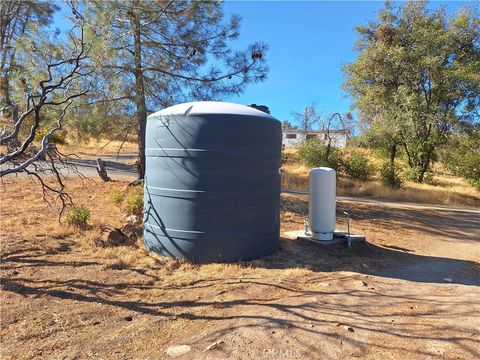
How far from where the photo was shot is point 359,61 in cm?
2208

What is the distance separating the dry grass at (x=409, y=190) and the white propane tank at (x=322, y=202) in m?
11.2

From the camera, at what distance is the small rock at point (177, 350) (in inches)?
119

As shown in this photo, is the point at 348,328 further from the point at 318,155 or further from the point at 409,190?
the point at 318,155

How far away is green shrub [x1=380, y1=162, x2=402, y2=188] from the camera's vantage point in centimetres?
2033

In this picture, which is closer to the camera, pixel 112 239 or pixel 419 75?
pixel 112 239

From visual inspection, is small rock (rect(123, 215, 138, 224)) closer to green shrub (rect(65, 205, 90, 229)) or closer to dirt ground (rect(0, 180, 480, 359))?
dirt ground (rect(0, 180, 480, 359))

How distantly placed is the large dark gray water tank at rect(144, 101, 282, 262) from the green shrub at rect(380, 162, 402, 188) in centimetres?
1620

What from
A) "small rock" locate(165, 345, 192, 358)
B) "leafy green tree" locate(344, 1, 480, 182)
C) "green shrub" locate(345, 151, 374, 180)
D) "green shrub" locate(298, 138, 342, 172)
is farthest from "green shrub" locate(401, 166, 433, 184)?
"small rock" locate(165, 345, 192, 358)

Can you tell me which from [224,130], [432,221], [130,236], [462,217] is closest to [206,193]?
[224,130]

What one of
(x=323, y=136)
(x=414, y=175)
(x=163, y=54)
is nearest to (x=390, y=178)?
(x=414, y=175)

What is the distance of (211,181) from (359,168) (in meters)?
18.0

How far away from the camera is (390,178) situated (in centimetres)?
2038

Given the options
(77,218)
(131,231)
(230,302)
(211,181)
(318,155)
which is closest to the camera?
(230,302)

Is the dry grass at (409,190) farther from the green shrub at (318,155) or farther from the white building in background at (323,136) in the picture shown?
the white building in background at (323,136)
